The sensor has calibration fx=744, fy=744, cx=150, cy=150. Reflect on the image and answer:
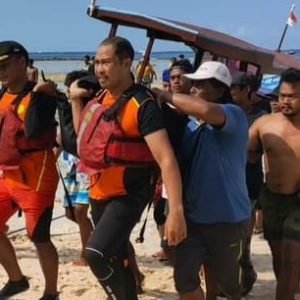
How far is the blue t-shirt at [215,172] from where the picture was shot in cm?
412

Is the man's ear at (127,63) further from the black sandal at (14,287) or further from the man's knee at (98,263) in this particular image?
the black sandal at (14,287)

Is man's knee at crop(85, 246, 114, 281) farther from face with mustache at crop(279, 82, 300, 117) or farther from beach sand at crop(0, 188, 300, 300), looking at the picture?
face with mustache at crop(279, 82, 300, 117)

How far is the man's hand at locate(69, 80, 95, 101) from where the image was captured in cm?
465

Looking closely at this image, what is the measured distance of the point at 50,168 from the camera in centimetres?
513

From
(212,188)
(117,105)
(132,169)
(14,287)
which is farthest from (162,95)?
(14,287)

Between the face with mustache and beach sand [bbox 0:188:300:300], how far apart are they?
149 cm

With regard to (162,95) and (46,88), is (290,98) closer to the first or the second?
(162,95)

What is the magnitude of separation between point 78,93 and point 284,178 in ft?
4.67

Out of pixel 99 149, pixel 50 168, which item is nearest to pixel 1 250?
pixel 50 168

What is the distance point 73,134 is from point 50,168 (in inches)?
16.1

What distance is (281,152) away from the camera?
4770 millimetres

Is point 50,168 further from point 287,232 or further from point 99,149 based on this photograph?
point 287,232

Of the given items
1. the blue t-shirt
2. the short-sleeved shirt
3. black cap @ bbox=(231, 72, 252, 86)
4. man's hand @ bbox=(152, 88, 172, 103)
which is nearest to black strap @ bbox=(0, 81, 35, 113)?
the short-sleeved shirt

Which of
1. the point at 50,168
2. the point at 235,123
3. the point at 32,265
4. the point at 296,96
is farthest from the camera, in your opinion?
the point at 32,265
